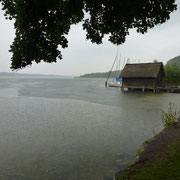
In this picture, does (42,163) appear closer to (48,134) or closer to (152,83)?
(48,134)

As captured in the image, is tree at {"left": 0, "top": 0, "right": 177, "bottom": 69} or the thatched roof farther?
the thatched roof

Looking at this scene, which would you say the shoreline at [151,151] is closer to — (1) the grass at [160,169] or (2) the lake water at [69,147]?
(1) the grass at [160,169]

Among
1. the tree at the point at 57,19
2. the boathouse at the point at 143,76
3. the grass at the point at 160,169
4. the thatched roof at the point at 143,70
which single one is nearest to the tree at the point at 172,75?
the boathouse at the point at 143,76

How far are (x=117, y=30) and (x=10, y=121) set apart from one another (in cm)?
1190

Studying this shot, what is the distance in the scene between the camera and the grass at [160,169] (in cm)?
393

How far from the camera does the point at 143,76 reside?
39.4 meters

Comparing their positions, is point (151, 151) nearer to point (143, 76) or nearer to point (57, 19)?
point (57, 19)

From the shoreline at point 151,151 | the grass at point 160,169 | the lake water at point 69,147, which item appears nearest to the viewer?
the grass at point 160,169

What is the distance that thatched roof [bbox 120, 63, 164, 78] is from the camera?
38869 mm

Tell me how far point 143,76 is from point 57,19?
35876 mm

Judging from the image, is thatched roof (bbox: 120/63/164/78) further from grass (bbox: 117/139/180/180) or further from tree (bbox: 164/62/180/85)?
grass (bbox: 117/139/180/180)

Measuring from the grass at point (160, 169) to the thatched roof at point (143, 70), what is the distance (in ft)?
115

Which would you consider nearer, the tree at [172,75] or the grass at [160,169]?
the grass at [160,169]

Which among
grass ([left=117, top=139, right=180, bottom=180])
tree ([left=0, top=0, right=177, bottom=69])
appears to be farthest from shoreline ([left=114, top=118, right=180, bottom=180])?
tree ([left=0, top=0, right=177, bottom=69])
